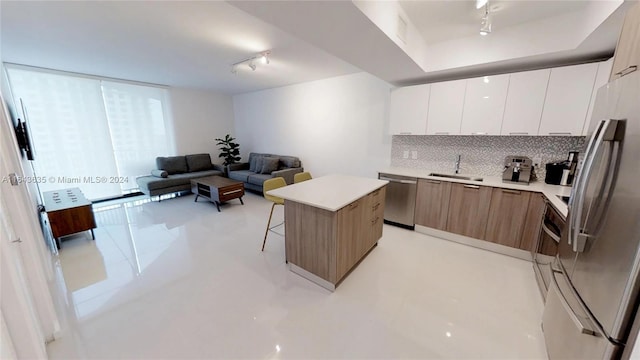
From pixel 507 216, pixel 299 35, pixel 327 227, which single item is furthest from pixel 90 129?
pixel 507 216

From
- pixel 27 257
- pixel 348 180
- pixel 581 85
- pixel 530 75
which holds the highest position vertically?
pixel 530 75

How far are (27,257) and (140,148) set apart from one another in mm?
4544

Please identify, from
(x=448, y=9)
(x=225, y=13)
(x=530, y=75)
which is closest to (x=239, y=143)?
(x=225, y=13)

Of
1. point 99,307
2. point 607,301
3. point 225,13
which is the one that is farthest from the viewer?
point 225,13

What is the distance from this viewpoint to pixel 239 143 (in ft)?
23.0

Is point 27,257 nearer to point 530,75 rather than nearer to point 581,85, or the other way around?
point 530,75

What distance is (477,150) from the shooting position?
321cm

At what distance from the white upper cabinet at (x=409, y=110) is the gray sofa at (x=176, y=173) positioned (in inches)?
176

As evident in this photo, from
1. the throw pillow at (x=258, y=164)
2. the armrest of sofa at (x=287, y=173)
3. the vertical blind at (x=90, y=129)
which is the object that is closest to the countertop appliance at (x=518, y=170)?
the armrest of sofa at (x=287, y=173)

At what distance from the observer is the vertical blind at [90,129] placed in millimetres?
4000

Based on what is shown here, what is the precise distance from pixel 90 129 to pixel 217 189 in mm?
3048

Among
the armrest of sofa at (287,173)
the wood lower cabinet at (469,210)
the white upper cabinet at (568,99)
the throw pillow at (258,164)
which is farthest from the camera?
the throw pillow at (258,164)

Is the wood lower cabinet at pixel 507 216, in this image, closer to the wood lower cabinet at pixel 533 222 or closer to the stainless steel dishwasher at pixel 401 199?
the wood lower cabinet at pixel 533 222

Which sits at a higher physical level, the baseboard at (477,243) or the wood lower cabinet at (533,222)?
the wood lower cabinet at (533,222)
